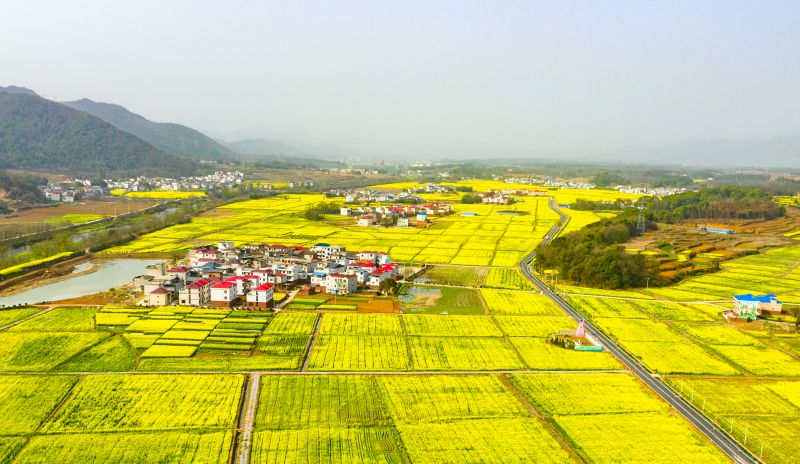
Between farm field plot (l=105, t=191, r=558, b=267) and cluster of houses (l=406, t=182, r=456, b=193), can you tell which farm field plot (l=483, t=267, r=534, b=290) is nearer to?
farm field plot (l=105, t=191, r=558, b=267)

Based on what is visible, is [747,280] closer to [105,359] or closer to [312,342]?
[312,342]

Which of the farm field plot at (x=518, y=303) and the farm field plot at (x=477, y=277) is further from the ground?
the farm field plot at (x=518, y=303)

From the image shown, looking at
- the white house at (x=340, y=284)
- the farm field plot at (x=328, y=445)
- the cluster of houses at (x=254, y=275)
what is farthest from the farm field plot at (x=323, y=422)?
the white house at (x=340, y=284)

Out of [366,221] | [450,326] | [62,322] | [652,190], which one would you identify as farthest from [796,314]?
[652,190]

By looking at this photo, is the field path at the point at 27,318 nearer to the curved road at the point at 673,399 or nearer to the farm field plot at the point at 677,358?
the curved road at the point at 673,399

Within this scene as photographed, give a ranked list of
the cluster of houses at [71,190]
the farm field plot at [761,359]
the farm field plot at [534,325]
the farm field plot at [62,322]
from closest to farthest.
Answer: the farm field plot at [761,359] → the farm field plot at [62,322] → the farm field plot at [534,325] → the cluster of houses at [71,190]

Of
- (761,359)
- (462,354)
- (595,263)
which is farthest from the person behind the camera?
(595,263)
